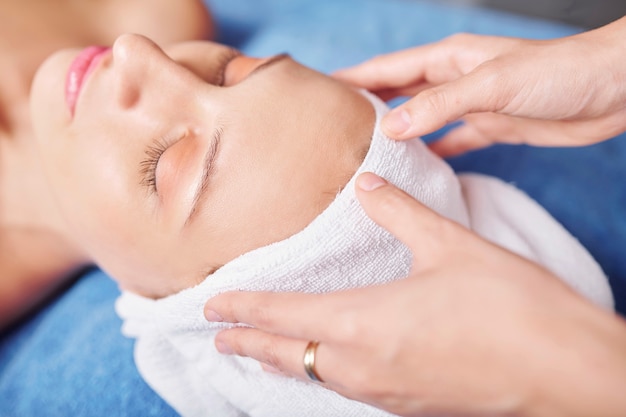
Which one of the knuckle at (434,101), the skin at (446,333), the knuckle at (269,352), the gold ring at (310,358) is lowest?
the knuckle at (269,352)

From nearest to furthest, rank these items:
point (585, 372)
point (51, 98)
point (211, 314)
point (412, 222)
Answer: point (585, 372) < point (412, 222) < point (211, 314) < point (51, 98)

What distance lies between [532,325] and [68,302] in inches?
40.4

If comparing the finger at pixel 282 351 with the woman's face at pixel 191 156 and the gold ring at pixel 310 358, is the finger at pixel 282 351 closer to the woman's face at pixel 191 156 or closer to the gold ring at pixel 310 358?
the gold ring at pixel 310 358

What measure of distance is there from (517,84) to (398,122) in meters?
0.22

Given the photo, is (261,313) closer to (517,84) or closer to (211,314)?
(211,314)

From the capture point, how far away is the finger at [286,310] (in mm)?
572

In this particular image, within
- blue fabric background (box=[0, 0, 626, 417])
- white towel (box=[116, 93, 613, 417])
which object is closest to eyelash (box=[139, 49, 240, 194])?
white towel (box=[116, 93, 613, 417])

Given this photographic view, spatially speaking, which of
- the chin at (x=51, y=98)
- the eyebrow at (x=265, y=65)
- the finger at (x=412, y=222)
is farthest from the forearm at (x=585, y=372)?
the chin at (x=51, y=98)

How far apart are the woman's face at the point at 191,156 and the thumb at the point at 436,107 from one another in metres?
0.06

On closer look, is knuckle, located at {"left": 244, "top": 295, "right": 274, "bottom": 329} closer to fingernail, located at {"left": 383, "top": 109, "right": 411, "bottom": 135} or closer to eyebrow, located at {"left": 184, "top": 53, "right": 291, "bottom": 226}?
eyebrow, located at {"left": 184, "top": 53, "right": 291, "bottom": 226}

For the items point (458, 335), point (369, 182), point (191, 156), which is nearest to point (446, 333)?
point (458, 335)

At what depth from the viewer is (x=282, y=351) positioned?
2.05 feet

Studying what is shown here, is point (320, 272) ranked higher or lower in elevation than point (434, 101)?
lower

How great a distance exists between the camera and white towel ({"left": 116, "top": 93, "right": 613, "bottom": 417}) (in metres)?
0.74
